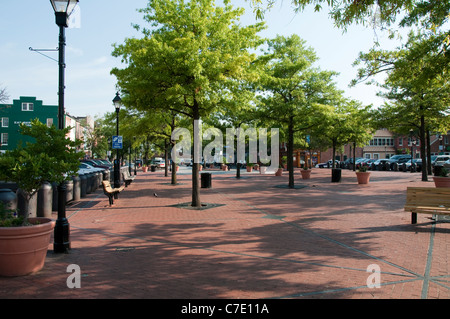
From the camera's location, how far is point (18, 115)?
2173 inches

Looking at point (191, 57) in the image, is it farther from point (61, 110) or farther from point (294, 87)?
point (294, 87)

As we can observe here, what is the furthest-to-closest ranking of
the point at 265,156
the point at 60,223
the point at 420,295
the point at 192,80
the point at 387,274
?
the point at 265,156 → the point at 192,80 → the point at 60,223 → the point at 387,274 → the point at 420,295

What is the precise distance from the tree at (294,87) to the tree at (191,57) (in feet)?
17.7

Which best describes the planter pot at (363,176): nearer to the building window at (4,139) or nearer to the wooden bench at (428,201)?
the wooden bench at (428,201)

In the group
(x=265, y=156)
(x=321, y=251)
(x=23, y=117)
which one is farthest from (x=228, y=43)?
(x=23, y=117)

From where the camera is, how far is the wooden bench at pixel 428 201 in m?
8.10

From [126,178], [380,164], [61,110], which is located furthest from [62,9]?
[380,164]

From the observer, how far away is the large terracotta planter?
4.71 meters

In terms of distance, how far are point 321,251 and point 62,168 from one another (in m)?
4.82

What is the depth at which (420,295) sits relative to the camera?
4215 millimetres

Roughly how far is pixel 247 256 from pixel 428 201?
210 inches

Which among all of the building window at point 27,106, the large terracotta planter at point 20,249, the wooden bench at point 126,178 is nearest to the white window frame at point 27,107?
the building window at point 27,106
